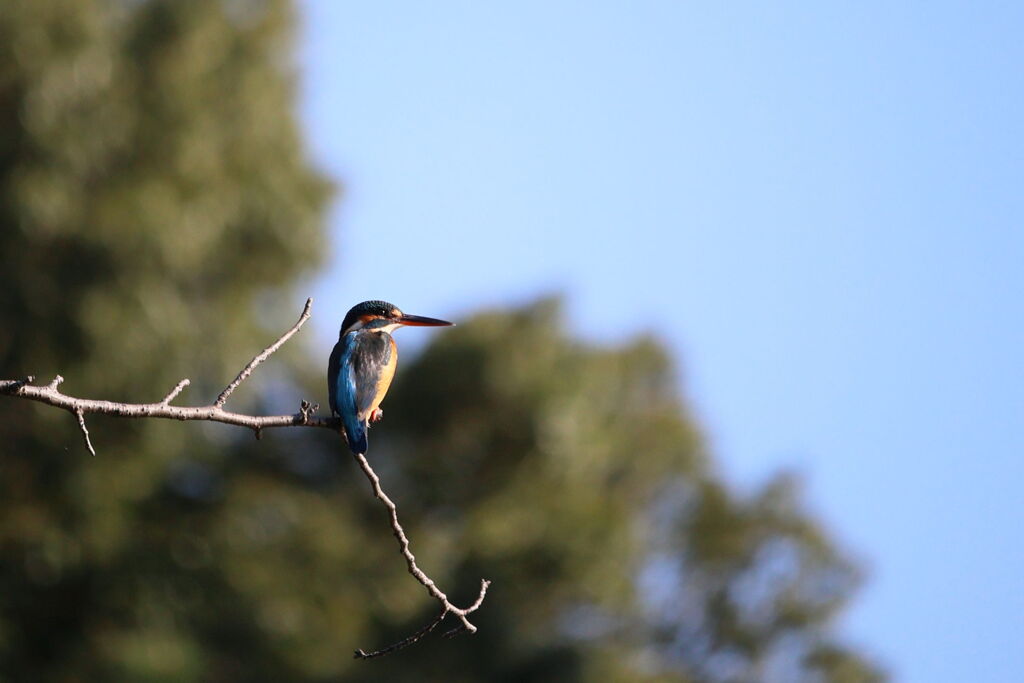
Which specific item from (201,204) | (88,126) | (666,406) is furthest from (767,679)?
(88,126)

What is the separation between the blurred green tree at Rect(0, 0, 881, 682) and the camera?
36.0ft

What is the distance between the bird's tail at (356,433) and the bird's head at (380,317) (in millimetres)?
706

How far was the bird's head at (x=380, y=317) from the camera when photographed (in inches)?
166

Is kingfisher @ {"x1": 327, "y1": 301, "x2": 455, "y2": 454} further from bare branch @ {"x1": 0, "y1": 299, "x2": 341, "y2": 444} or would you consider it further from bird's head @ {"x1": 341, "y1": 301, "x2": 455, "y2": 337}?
bare branch @ {"x1": 0, "y1": 299, "x2": 341, "y2": 444}

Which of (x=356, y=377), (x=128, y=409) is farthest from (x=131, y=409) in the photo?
(x=356, y=377)

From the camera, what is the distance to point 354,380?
12.0 ft

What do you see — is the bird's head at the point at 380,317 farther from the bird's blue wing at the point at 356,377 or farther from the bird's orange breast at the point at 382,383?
the bird's orange breast at the point at 382,383

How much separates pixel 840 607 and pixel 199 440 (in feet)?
20.1

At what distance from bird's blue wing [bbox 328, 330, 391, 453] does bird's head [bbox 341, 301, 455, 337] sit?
183 millimetres

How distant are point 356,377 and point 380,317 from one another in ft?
1.89

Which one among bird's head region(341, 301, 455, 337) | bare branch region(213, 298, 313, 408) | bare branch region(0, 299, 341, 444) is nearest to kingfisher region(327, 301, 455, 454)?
bird's head region(341, 301, 455, 337)

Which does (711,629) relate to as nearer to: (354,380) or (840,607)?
(840,607)

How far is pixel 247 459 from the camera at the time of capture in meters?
13.6

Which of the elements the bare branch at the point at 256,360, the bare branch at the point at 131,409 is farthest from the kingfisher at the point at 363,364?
the bare branch at the point at 131,409
